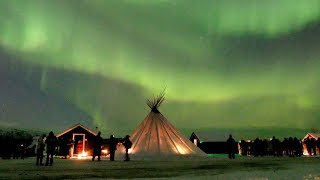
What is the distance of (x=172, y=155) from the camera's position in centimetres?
2748

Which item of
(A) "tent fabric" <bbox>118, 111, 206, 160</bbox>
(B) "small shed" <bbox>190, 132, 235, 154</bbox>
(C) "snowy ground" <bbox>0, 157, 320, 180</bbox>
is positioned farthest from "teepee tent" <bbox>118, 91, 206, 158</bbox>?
(B) "small shed" <bbox>190, 132, 235, 154</bbox>

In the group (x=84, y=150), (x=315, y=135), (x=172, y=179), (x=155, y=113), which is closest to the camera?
(x=172, y=179)

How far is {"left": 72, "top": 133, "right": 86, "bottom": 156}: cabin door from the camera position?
40.6m

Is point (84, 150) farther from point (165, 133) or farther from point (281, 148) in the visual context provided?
point (281, 148)

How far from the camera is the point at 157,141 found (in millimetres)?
29062

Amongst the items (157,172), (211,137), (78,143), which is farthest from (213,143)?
(157,172)

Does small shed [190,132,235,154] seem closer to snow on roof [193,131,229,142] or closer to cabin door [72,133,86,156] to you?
snow on roof [193,131,229,142]

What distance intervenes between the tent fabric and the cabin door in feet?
42.6

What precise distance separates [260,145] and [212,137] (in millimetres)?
28443

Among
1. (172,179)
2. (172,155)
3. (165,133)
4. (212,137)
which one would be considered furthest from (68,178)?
(212,137)

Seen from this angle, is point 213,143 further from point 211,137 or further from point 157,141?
point 157,141

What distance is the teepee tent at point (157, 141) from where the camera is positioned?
28094mm

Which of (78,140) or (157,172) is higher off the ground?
(78,140)

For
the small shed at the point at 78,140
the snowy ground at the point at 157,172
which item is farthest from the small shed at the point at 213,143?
the snowy ground at the point at 157,172
